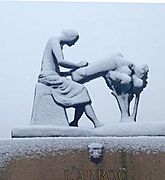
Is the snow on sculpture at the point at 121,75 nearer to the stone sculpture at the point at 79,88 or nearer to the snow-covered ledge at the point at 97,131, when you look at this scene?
the stone sculpture at the point at 79,88

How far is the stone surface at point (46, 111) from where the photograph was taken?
4844mm

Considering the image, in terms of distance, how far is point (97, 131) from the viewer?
15.3 feet

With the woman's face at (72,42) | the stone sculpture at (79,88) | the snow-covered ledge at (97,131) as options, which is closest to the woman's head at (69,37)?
the woman's face at (72,42)

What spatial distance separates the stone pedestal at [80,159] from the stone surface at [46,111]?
0.35 metres

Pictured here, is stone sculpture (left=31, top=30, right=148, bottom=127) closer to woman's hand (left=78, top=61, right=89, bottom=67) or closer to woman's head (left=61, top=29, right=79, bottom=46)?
woman's hand (left=78, top=61, right=89, bottom=67)

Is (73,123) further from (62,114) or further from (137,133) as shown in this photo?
(137,133)

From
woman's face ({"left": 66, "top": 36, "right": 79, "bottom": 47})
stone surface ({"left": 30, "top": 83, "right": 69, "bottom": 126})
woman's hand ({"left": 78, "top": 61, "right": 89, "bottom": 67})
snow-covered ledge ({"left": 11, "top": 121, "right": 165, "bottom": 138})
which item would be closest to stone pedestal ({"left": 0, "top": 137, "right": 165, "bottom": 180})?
snow-covered ledge ({"left": 11, "top": 121, "right": 165, "bottom": 138})

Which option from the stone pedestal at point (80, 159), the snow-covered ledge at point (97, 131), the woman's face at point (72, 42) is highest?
the woman's face at point (72, 42)

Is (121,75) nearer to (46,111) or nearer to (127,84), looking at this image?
(127,84)

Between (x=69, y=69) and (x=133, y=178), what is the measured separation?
1.41m

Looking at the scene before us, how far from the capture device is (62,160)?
4445mm

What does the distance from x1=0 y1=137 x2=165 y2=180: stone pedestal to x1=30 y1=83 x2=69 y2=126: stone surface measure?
35cm

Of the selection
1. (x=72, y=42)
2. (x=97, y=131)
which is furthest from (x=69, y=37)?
(x=97, y=131)

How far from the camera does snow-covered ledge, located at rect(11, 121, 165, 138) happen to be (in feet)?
15.1
